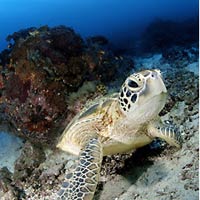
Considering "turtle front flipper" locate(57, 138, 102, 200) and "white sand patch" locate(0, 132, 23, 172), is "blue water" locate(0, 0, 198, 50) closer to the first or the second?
"white sand patch" locate(0, 132, 23, 172)

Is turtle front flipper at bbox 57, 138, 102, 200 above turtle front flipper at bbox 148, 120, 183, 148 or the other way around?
the other way around

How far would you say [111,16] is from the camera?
35.8 m

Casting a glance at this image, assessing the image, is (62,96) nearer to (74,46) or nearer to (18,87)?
(18,87)

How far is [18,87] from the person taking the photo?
5199mm

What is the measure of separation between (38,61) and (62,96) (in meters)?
0.78

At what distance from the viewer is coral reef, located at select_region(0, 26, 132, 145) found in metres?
4.86

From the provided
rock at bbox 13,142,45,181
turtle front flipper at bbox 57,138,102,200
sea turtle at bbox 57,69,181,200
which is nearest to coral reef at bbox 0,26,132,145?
rock at bbox 13,142,45,181

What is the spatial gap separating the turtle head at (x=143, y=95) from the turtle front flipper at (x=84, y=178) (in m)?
0.53

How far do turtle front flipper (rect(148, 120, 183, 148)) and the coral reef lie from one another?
1.93 m

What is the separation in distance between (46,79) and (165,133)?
2.50 metres

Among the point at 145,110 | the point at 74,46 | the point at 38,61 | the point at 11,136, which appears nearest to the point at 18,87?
the point at 38,61

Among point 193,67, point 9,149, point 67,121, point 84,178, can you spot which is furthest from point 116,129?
point 193,67

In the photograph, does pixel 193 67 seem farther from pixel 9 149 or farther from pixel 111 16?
pixel 111 16

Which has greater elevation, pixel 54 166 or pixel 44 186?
pixel 54 166
